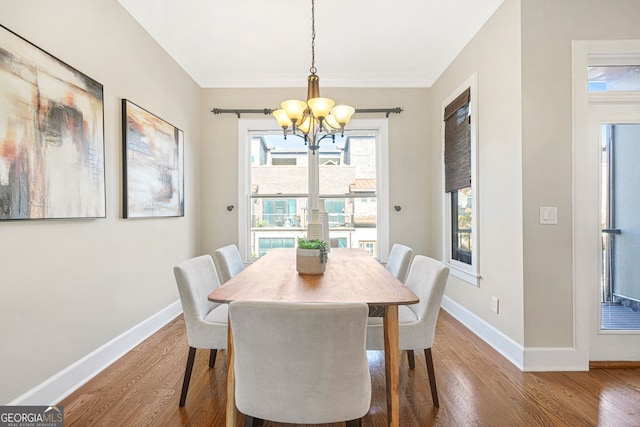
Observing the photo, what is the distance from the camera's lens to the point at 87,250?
2109mm

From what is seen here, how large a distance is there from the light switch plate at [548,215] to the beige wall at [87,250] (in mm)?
3134

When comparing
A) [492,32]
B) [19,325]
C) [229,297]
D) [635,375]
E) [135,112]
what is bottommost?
[635,375]

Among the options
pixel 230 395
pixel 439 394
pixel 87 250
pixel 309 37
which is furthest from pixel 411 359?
pixel 309 37

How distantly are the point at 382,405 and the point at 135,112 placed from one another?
2831mm

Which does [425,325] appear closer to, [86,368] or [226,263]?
[226,263]

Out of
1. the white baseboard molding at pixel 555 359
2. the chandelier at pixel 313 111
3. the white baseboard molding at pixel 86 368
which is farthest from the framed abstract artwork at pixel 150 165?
the white baseboard molding at pixel 555 359

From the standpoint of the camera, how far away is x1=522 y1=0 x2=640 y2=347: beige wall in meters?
2.21

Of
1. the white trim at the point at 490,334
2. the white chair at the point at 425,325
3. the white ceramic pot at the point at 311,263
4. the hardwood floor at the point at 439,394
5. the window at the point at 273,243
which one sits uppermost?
the white ceramic pot at the point at 311,263

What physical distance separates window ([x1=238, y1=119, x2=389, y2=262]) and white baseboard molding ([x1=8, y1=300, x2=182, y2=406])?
5.52 ft

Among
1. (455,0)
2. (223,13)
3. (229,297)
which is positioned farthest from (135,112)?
(455,0)

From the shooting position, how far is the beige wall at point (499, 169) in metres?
2.31

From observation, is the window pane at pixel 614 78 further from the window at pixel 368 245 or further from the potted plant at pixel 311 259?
the window at pixel 368 245

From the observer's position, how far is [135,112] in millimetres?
2623

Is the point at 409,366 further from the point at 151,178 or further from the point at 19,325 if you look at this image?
the point at 151,178
